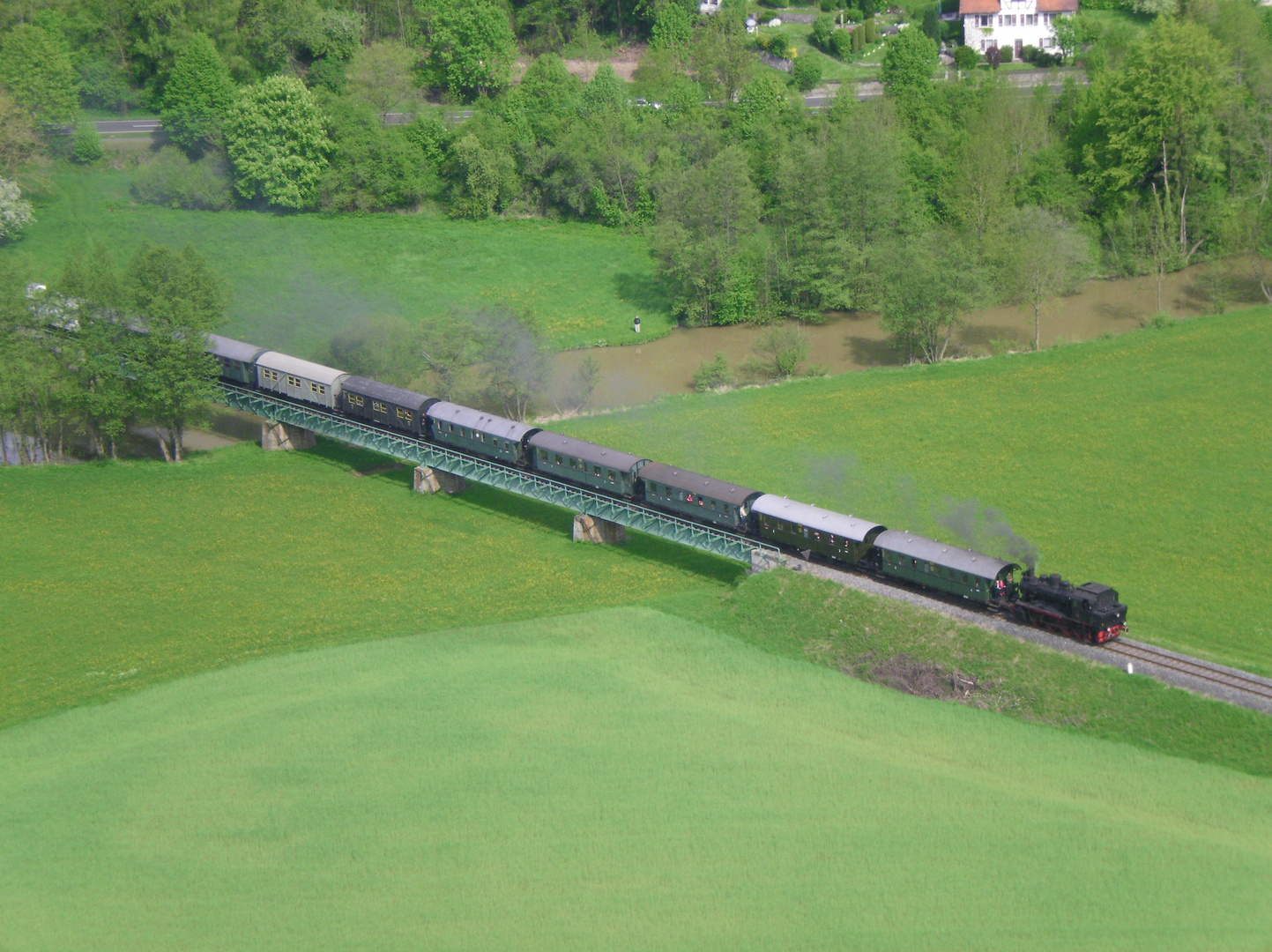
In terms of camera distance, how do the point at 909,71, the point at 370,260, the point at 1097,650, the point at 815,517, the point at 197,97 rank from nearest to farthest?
the point at 1097,650, the point at 815,517, the point at 370,260, the point at 197,97, the point at 909,71

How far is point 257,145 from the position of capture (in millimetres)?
112375

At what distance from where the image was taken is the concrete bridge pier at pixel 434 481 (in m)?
74.4

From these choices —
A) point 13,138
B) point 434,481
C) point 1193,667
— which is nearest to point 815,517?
point 1193,667

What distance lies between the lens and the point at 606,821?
46.5 metres

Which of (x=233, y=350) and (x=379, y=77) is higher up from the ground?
(x=379, y=77)

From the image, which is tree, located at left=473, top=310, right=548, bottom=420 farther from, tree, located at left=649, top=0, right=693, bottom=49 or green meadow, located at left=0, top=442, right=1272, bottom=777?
tree, located at left=649, top=0, right=693, bottom=49

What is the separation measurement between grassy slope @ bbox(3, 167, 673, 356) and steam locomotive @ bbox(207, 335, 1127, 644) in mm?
18599

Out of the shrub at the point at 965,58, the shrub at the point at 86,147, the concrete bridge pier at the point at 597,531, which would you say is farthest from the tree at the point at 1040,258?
the shrub at the point at 86,147

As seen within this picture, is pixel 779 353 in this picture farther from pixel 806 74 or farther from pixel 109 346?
pixel 806 74

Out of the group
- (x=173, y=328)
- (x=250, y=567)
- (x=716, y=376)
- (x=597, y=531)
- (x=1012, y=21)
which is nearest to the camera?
(x=250, y=567)

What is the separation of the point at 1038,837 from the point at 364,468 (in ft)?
152

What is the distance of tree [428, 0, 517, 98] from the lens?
124812 mm

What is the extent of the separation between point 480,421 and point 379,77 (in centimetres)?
5937

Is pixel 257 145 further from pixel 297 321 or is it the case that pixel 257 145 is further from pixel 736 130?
pixel 736 130
